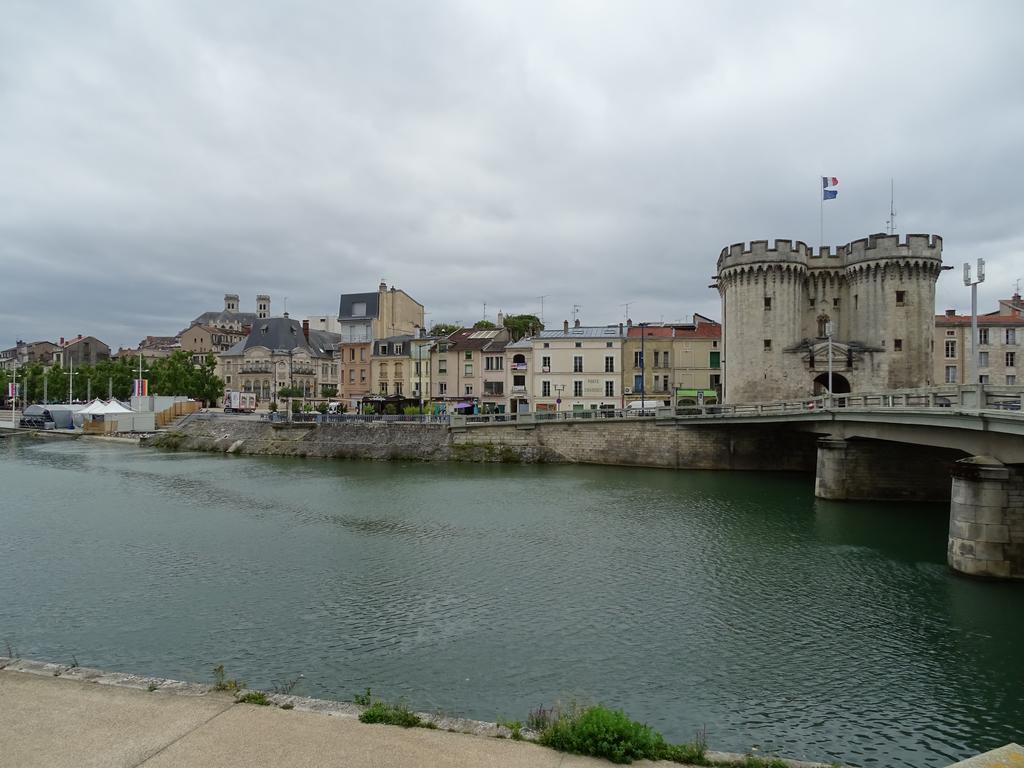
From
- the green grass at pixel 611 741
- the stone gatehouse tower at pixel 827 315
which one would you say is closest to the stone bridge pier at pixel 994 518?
the green grass at pixel 611 741

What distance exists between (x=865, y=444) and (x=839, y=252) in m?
24.8

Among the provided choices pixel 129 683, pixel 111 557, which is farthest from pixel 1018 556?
pixel 111 557

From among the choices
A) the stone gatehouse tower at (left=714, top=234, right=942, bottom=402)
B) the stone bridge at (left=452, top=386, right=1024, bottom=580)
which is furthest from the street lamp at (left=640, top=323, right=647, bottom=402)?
the stone bridge at (left=452, top=386, right=1024, bottom=580)

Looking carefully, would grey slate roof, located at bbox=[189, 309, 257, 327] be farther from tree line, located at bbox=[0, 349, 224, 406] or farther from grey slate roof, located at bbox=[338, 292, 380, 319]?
grey slate roof, located at bbox=[338, 292, 380, 319]

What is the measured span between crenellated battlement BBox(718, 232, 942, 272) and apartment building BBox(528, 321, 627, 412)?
13104 millimetres

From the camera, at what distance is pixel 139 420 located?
78125 mm

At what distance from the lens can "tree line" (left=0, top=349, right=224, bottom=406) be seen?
94.9 metres

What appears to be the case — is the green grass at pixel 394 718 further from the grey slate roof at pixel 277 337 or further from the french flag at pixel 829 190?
the grey slate roof at pixel 277 337

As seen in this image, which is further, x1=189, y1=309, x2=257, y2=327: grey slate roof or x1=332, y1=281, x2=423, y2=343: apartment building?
x1=189, y1=309, x2=257, y2=327: grey slate roof

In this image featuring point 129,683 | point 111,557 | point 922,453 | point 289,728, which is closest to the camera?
point 289,728

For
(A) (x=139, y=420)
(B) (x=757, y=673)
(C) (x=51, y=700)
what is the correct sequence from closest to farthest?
1. (C) (x=51, y=700)
2. (B) (x=757, y=673)
3. (A) (x=139, y=420)

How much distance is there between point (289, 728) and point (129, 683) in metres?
3.25

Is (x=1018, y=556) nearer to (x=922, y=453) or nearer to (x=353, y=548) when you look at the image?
(x=922, y=453)

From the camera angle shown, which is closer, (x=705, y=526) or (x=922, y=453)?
(x=705, y=526)
